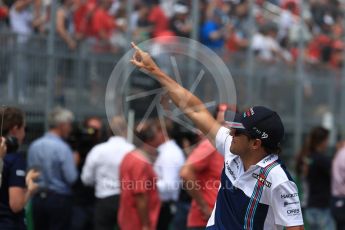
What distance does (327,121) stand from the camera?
17312mm

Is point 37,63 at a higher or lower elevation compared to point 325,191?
higher

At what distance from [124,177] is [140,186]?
0.25 metres

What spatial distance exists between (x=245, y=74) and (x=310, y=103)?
7.44 ft

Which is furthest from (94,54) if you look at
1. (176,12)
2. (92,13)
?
(176,12)

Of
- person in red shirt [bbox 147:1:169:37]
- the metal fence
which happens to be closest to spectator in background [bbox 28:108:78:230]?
the metal fence

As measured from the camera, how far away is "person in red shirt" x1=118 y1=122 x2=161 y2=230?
955 cm

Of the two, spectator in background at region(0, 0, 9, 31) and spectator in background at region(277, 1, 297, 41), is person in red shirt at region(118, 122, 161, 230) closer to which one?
spectator in background at region(0, 0, 9, 31)

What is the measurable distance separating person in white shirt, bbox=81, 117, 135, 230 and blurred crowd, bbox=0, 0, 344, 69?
220cm

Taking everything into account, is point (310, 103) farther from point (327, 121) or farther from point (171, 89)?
point (171, 89)

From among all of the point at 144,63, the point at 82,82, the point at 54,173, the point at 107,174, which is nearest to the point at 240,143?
the point at 144,63

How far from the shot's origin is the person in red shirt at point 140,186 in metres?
9.55

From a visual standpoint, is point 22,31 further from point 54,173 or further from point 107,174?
point 107,174

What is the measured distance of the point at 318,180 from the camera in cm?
1266

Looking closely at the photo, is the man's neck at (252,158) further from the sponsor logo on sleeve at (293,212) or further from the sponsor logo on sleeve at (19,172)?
the sponsor logo on sleeve at (19,172)
